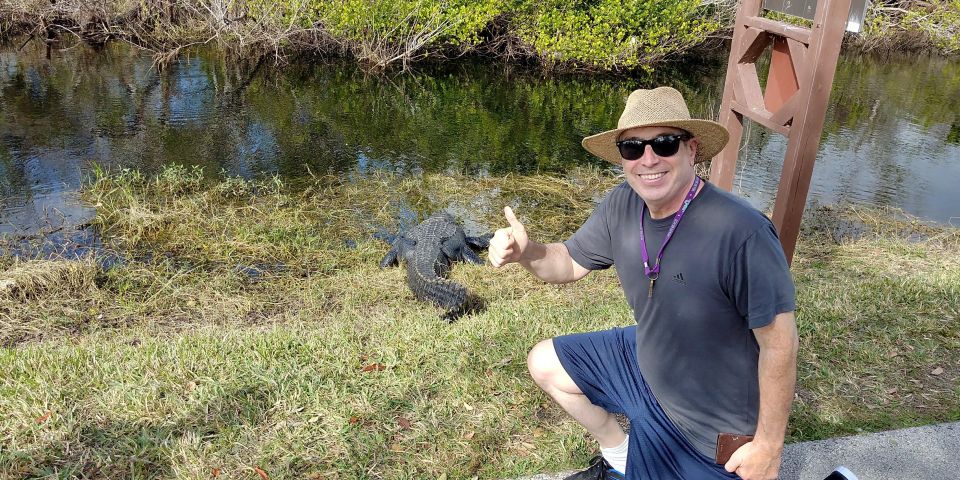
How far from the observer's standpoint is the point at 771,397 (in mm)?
1822

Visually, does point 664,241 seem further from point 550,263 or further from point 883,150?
point 883,150

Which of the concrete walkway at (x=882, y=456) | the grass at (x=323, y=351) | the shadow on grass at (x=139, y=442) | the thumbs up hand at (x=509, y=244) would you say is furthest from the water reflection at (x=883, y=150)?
the shadow on grass at (x=139, y=442)

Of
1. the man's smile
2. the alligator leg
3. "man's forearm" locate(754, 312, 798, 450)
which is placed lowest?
the alligator leg

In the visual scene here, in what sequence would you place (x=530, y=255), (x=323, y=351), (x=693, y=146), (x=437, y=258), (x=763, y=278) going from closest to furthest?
(x=763, y=278), (x=693, y=146), (x=530, y=255), (x=323, y=351), (x=437, y=258)

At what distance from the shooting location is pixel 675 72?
15.4 m

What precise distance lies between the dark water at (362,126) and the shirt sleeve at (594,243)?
5.21 meters

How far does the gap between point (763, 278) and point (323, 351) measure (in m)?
2.21

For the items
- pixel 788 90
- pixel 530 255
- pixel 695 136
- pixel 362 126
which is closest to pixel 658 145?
pixel 695 136

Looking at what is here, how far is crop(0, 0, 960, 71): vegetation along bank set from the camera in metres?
12.8

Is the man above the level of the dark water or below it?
above

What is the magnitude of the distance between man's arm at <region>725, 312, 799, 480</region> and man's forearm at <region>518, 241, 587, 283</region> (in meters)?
0.77

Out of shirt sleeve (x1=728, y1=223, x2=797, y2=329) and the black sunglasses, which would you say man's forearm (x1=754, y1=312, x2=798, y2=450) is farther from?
the black sunglasses

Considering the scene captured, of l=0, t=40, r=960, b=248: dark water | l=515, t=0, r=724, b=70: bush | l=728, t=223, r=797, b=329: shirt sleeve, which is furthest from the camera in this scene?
l=515, t=0, r=724, b=70: bush

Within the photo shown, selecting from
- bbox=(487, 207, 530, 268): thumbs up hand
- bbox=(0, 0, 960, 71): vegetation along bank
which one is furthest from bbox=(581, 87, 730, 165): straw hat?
bbox=(0, 0, 960, 71): vegetation along bank
